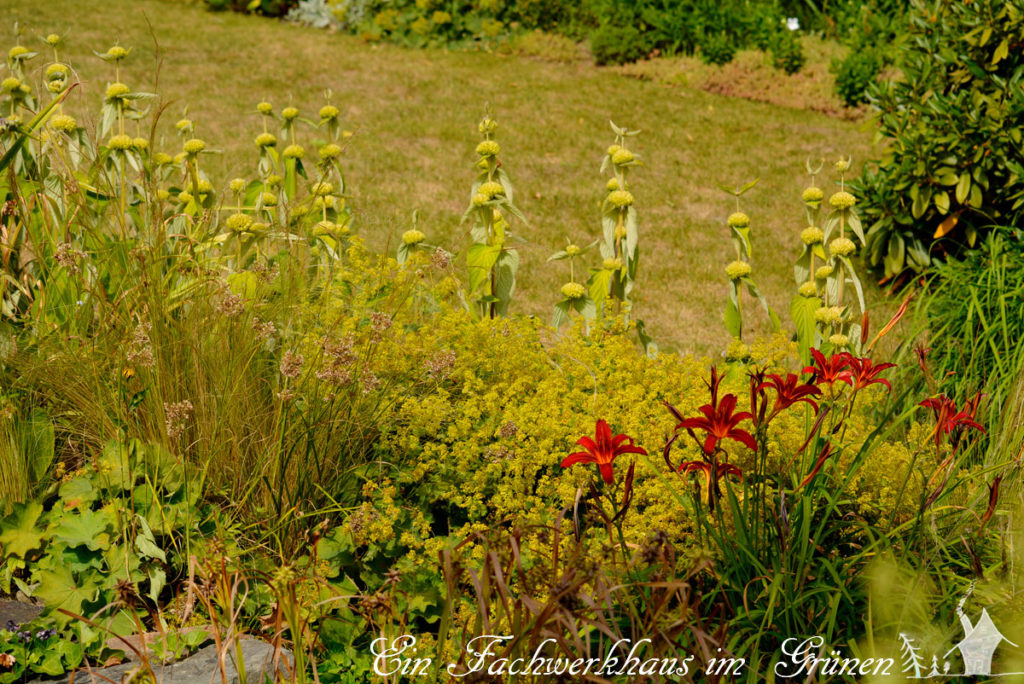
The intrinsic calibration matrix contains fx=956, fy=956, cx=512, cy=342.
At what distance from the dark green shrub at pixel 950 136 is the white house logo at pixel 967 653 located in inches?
125

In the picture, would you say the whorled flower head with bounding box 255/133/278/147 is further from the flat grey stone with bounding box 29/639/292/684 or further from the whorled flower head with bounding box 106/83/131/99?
the flat grey stone with bounding box 29/639/292/684

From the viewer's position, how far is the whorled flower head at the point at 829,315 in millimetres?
3516

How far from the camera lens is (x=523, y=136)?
28.9 ft

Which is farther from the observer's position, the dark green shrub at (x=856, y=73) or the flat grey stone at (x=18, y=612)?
the dark green shrub at (x=856, y=73)

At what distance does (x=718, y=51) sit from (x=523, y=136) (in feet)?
11.5

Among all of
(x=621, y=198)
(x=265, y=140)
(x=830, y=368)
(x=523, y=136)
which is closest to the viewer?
(x=830, y=368)

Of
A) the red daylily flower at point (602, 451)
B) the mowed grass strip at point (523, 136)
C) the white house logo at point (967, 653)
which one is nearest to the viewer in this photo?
the red daylily flower at point (602, 451)

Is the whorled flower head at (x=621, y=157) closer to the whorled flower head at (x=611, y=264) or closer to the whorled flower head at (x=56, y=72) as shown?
the whorled flower head at (x=611, y=264)

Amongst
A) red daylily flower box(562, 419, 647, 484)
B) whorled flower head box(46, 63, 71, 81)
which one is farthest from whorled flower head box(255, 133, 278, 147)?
red daylily flower box(562, 419, 647, 484)

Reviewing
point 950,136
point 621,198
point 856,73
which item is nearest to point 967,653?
point 621,198

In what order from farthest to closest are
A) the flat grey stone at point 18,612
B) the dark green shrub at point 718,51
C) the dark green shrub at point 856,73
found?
the dark green shrub at point 718,51, the dark green shrub at point 856,73, the flat grey stone at point 18,612

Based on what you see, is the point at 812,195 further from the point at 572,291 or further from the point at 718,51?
the point at 718,51

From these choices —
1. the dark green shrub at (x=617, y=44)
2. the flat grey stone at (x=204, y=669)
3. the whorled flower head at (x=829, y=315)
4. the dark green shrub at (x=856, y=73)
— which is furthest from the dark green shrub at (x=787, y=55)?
the flat grey stone at (x=204, y=669)

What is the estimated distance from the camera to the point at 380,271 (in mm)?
3416
